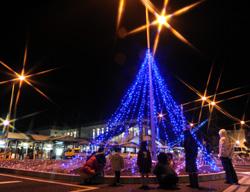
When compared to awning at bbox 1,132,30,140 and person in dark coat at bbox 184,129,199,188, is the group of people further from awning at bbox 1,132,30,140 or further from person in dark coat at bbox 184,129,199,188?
awning at bbox 1,132,30,140

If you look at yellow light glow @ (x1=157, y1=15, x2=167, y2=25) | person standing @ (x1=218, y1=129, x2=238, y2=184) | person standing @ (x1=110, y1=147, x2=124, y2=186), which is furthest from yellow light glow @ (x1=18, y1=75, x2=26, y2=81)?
person standing @ (x1=218, y1=129, x2=238, y2=184)

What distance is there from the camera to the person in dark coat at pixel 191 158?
8133 millimetres

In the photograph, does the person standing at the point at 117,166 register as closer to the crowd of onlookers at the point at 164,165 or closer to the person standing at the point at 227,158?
the crowd of onlookers at the point at 164,165

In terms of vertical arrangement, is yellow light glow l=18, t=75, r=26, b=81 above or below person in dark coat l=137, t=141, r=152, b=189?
above

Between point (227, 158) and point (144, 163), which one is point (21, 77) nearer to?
point (144, 163)

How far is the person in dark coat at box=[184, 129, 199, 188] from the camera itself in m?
8.13

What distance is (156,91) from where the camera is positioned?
16.2m

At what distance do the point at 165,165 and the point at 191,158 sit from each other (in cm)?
90

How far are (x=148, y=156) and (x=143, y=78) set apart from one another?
758cm

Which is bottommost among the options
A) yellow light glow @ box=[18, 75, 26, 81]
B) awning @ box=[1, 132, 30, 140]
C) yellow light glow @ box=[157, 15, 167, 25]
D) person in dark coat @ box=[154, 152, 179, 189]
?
person in dark coat @ box=[154, 152, 179, 189]

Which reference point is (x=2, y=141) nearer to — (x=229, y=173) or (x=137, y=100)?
(x=137, y=100)

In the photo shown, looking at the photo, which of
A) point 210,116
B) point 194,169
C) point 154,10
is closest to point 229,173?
point 194,169

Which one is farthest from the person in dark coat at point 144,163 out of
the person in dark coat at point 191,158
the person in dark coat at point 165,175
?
the person in dark coat at point 191,158

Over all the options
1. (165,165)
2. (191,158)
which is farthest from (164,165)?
(191,158)
